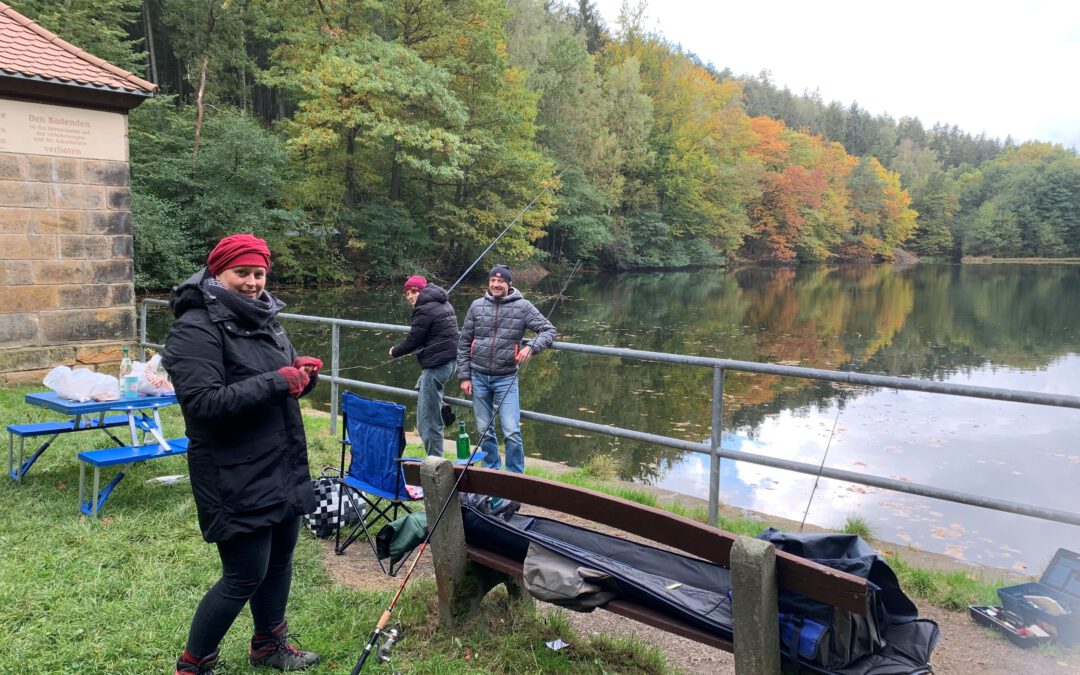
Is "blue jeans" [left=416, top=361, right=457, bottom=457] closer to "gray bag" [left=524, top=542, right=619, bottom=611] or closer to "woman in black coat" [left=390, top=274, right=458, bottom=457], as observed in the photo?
"woman in black coat" [left=390, top=274, right=458, bottom=457]

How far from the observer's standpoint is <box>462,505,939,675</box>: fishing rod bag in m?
2.19

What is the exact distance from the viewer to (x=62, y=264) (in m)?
9.04

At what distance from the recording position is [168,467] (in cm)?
563

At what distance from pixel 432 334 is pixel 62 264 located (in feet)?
19.0

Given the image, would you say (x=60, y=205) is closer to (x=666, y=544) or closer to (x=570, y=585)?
(x=570, y=585)

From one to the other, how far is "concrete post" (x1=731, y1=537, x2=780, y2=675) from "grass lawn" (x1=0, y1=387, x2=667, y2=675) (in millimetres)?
807

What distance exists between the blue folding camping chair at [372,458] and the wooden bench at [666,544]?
1.00 m

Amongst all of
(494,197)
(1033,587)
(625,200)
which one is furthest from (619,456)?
(625,200)

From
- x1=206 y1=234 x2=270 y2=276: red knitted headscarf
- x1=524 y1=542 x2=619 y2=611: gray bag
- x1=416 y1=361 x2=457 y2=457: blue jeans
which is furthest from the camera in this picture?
x1=416 y1=361 x2=457 y2=457: blue jeans

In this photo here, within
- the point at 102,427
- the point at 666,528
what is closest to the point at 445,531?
the point at 666,528

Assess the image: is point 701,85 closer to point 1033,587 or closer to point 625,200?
point 625,200

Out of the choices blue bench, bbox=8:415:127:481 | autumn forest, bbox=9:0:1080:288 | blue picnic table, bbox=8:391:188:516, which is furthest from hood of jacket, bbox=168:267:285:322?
autumn forest, bbox=9:0:1080:288

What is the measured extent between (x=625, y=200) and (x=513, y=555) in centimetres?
4625

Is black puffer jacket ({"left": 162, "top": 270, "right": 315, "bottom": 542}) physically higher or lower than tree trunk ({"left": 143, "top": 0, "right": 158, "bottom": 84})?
lower
